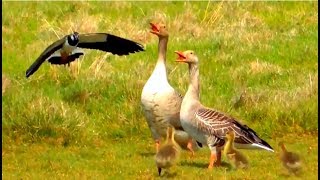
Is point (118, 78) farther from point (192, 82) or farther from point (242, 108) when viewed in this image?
point (192, 82)

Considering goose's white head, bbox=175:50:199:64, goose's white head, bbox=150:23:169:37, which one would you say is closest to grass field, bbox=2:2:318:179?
goose's white head, bbox=175:50:199:64

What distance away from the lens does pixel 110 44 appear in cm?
1330

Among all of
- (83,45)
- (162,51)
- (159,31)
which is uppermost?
(159,31)

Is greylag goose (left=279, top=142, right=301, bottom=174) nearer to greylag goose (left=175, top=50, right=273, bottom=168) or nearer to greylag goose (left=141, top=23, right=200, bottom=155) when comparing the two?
greylag goose (left=175, top=50, right=273, bottom=168)

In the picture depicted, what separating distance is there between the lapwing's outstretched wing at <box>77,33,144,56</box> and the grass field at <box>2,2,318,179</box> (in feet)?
2.18

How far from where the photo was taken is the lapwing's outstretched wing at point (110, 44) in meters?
13.2

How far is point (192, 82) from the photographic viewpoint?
1030cm

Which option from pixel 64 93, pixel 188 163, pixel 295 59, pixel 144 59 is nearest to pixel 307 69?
pixel 295 59

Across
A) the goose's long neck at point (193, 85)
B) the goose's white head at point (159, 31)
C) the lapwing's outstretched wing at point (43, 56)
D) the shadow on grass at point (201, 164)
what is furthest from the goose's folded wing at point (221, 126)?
the lapwing's outstretched wing at point (43, 56)

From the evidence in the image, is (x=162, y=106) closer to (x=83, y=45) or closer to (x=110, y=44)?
(x=110, y=44)

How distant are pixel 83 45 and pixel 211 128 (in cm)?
394

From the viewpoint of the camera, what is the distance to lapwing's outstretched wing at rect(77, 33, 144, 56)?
43.2ft

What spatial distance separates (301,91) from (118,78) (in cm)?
303

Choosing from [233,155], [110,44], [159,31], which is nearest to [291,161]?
[233,155]
